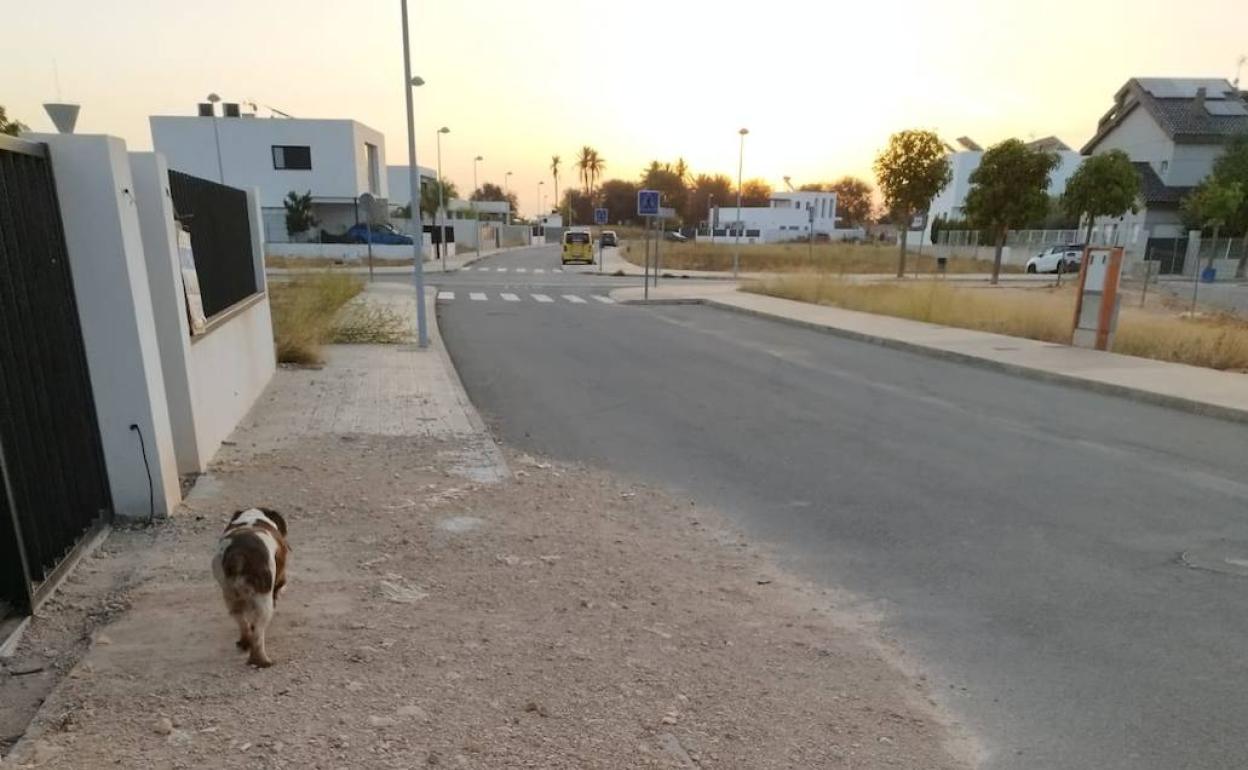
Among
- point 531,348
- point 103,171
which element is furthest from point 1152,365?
point 103,171

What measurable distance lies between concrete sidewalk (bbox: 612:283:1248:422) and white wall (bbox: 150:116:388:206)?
37047mm

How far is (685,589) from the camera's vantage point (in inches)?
165

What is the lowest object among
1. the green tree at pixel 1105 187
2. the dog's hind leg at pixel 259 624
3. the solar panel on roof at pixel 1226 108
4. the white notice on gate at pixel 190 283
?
the dog's hind leg at pixel 259 624

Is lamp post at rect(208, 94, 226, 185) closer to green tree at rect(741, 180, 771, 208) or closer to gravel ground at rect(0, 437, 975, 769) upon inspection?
gravel ground at rect(0, 437, 975, 769)

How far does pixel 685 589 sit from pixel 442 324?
14311 millimetres

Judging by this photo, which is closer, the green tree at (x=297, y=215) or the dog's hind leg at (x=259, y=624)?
the dog's hind leg at (x=259, y=624)

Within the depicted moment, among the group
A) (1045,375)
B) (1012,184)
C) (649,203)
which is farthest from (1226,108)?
(1045,375)

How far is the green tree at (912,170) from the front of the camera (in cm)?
3484

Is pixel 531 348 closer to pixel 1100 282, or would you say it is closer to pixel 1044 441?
pixel 1044 441

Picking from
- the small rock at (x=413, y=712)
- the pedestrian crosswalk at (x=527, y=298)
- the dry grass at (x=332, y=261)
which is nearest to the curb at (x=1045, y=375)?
the pedestrian crosswalk at (x=527, y=298)

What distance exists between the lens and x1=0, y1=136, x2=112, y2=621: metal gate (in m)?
3.44

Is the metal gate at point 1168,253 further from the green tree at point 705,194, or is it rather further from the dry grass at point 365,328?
the green tree at point 705,194

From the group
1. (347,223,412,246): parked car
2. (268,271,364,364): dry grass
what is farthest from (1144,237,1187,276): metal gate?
(268,271,364,364): dry grass

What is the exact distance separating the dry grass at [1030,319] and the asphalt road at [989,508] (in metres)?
3.59
